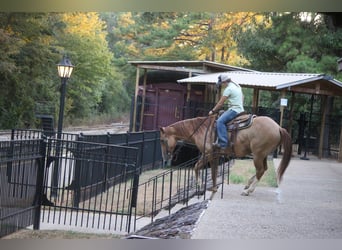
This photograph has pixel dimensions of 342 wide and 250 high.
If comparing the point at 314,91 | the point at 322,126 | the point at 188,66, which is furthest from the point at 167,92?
the point at 322,126

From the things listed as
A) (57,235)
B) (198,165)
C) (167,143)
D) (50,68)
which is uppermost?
(50,68)

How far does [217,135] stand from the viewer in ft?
15.8

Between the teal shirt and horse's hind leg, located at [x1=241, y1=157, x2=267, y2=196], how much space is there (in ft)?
1.78

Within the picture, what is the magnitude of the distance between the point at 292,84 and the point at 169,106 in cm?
121

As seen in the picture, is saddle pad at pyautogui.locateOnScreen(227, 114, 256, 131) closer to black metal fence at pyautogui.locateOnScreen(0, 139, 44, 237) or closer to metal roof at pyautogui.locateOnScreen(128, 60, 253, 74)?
metal roof at pyautogui.locateOnScreen(128, 60, 253, 74)

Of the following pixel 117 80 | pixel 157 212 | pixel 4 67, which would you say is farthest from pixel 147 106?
pixel 4 67

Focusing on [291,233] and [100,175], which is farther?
[100,175]

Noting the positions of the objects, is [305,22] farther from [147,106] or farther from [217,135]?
[147,106]

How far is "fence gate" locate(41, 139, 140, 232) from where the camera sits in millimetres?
A: 4453

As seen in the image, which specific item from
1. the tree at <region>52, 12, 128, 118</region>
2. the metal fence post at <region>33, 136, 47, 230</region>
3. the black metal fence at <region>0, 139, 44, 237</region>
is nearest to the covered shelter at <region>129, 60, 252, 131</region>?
the tree at <region>52, 12, 128, 118</region>

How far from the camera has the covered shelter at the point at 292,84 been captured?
461 cm

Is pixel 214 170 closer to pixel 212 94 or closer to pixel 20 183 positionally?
pixel 212 94

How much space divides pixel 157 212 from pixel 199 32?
70.1 inches

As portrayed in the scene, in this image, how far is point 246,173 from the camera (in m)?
4.95
